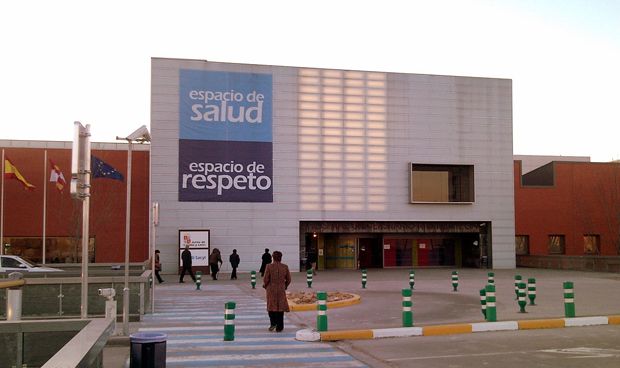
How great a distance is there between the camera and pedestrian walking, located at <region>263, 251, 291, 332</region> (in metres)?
14.1

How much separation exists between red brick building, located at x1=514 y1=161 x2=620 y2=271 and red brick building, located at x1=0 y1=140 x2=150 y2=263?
89.2ft

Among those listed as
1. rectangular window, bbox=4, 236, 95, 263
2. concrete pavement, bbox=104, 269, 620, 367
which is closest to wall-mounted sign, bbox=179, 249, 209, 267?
concrete pavement, bbox=104, 269, 620, 367

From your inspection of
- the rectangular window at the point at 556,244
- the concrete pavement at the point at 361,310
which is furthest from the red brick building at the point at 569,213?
the concrete pavement at the point at 361,310

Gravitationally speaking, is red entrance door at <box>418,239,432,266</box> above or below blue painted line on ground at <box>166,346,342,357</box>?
A: above

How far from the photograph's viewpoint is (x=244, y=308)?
19.4 metres

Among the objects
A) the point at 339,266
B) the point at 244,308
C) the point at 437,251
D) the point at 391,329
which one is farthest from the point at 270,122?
the point at 391,329

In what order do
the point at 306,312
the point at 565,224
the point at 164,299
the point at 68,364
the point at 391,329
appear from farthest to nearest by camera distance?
1. the point at 565,224
2. the point at 164,299
3. the point at 306,312
4. the point at 391,329
5. the point at 68,364

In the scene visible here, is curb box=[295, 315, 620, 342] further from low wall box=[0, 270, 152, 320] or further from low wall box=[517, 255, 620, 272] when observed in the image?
low wall box=[517, 255, 620, 272]

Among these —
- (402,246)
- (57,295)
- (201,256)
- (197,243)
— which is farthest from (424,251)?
(57,295)

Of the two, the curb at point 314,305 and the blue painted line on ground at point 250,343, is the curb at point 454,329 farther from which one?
the curb at point 314,305

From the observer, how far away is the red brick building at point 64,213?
40.9m

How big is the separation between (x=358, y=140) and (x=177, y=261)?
13.6 m

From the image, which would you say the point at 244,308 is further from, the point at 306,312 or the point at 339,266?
the point at 339,266

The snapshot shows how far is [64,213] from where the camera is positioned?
136 feet
